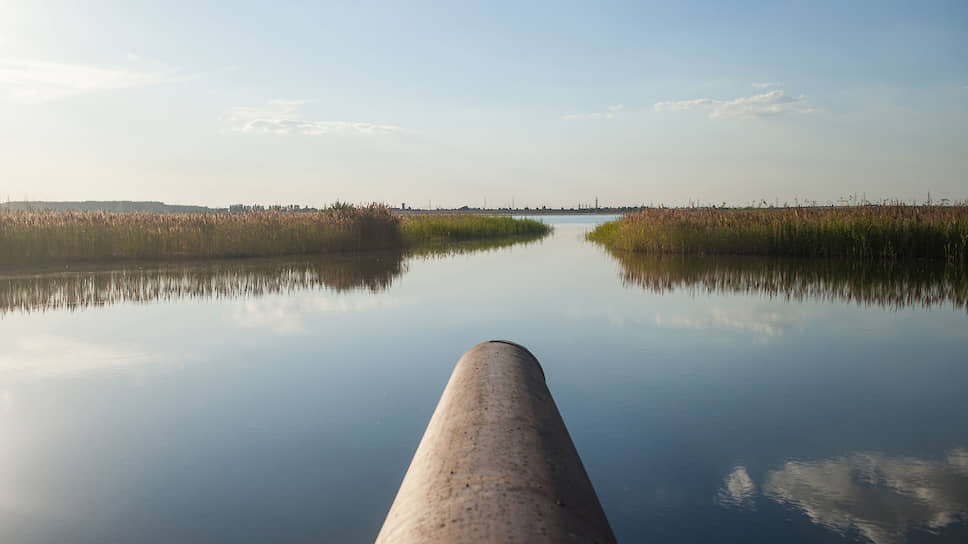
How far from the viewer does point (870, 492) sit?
3.10m

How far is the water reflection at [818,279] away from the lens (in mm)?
9297

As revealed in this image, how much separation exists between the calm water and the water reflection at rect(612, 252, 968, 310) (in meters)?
0.14

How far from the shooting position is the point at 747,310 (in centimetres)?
834

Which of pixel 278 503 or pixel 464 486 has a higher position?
pixel 464 486

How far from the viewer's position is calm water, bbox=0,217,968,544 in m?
2.97

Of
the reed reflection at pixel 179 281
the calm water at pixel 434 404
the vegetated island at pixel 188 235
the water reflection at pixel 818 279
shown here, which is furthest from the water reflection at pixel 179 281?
the water reflection at pixel 818 279

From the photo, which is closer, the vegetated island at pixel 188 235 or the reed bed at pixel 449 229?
the vegetated island at pixel 188 235

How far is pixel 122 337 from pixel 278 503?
195 inches

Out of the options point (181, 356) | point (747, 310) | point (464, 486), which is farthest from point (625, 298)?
point (464, 486)

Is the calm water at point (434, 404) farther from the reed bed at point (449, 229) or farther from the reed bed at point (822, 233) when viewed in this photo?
the reed bed at point (449, 229)

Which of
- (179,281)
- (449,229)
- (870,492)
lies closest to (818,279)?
(870,492)

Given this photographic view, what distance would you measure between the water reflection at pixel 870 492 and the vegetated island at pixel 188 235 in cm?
1581

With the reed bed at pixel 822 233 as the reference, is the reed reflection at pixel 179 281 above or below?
below

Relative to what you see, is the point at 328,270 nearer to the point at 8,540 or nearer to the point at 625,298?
the point at 625,298
